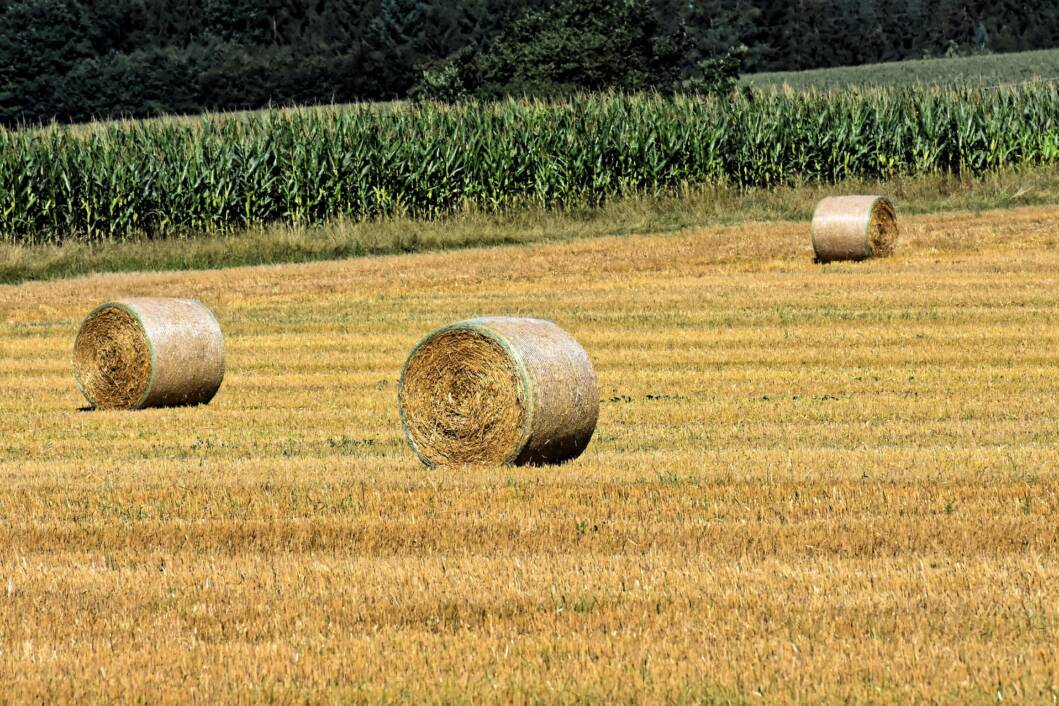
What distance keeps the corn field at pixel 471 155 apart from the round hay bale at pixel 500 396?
24036mm

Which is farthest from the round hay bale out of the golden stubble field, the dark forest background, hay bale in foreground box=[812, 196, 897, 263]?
the dark forest background

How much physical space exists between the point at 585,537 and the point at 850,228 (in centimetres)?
1929

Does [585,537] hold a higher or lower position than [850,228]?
lower

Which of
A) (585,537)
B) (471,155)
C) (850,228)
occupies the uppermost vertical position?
(471,155)

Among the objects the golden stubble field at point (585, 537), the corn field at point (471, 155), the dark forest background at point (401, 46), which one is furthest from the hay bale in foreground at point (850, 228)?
the dark forest background at point (401, 46)

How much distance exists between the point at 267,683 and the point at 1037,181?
3458 cm

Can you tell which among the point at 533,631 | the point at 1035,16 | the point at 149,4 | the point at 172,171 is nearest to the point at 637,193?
Result: the point at 172,171

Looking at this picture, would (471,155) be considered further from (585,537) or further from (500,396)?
(585,537)

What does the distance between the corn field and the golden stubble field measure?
1648cm

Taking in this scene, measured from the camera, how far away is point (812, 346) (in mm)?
19312

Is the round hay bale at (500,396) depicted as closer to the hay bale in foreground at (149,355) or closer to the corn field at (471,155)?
the hay bale in foreground at (149,355)

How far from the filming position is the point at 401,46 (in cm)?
8638

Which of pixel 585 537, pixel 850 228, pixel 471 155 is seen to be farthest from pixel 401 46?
pixel 585 537

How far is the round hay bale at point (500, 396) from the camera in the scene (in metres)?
11.9
